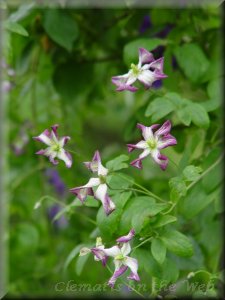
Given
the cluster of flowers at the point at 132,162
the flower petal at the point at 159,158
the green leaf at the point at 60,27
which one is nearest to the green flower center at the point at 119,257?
the cluster of flowers at the point at 132,162

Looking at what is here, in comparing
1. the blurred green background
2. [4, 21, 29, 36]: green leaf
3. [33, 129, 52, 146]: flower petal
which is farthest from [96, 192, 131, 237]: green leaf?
[4, 21, 29, 36]: green leaf

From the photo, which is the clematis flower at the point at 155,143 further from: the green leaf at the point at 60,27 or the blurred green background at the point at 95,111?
the green leaf at the point at 60,27

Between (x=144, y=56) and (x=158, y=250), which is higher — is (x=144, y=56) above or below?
above

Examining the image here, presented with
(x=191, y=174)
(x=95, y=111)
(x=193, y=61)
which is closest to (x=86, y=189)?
(x=191, y=174)

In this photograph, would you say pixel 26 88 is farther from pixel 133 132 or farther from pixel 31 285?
pixel 31 285

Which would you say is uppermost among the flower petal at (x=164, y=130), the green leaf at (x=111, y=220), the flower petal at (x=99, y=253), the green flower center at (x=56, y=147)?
the flower petal at (x=164, y=130)

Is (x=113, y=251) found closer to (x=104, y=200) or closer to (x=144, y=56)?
(x=104, y=200)
